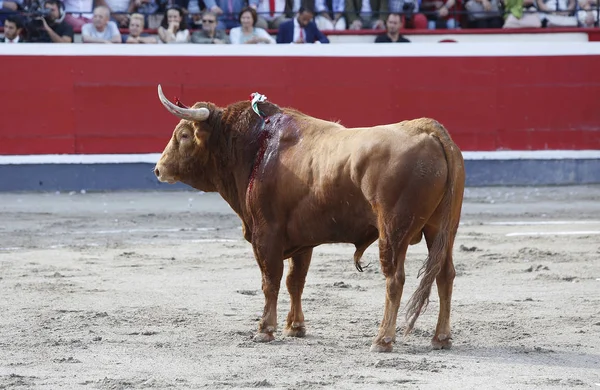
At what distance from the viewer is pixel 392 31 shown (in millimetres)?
12648

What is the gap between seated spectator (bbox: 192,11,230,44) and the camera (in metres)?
12.4

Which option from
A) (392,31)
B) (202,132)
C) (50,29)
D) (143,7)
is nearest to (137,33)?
(143,7)

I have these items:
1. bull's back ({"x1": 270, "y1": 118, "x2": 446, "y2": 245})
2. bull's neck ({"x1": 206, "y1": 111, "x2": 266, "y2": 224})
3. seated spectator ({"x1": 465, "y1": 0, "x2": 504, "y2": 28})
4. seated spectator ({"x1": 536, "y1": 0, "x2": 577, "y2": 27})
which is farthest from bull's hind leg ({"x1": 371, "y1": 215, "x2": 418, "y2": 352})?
seated spectator ({"x1": 536, "y1": 0, "x2": 577, "y2": 27})

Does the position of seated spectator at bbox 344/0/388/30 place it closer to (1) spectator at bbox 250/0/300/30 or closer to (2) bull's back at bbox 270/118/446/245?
(1) spectator at bbox 250/0/300/30

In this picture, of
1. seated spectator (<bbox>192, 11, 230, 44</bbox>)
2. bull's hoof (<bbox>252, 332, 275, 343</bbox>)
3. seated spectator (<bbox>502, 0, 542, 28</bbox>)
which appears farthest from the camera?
seated spectator (<bbox>502, 0, 542, 28</bbox>)

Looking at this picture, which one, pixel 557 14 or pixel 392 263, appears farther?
pixel 557 14

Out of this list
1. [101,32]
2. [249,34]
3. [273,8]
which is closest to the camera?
[101,32]

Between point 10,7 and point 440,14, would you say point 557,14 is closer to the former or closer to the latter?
point 440,14

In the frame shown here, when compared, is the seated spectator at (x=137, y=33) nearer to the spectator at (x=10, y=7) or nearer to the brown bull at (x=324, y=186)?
the spectator at (x=10, y=7)

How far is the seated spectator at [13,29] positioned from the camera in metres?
12.2

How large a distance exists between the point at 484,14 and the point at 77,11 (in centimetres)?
455

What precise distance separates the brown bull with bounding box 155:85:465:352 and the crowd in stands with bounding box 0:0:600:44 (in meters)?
6.60

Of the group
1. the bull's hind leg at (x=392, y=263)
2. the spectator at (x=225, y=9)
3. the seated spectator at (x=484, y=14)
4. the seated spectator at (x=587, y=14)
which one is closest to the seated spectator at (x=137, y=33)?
the spectator at (x=225, y=9)

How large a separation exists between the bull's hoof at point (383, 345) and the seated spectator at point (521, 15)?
858 cm
